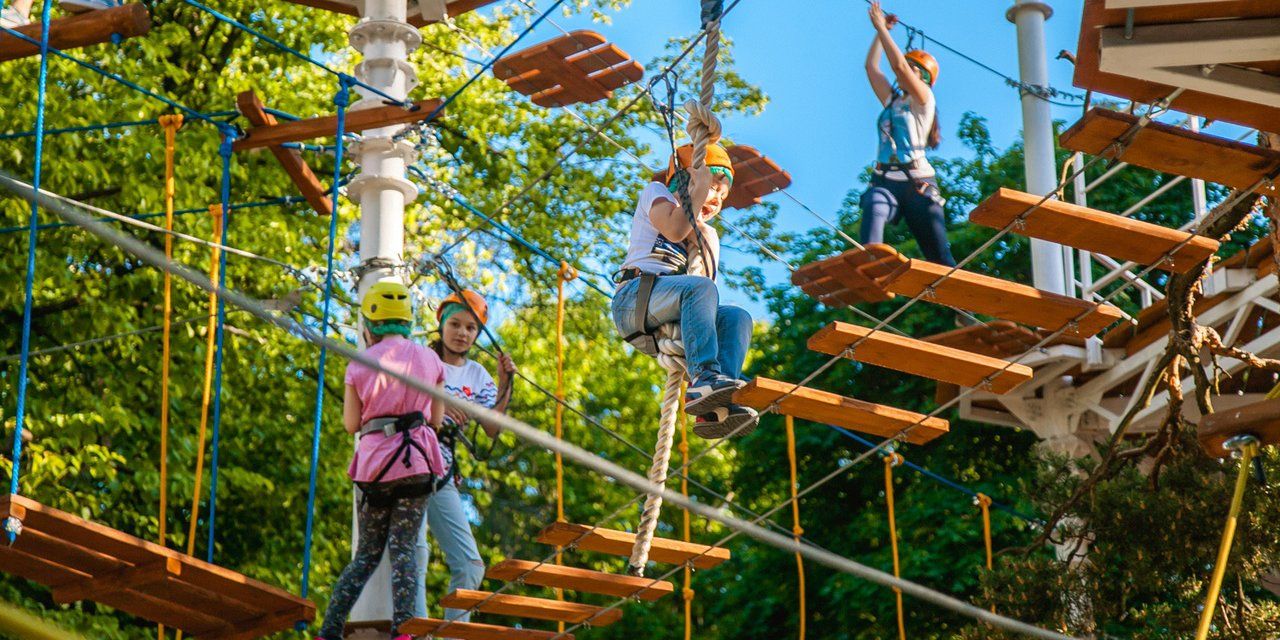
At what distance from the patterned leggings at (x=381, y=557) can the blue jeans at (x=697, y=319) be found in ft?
3.69

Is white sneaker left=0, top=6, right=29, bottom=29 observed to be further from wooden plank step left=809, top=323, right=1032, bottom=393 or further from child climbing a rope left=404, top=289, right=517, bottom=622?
wooden plank step left=809, top=323, right=1032, bottom=393

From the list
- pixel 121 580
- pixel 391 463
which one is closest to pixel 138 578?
pixel 121 580

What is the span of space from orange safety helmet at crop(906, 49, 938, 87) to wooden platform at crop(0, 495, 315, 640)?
5.15 m

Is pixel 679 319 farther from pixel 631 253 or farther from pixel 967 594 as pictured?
pixel 967 594

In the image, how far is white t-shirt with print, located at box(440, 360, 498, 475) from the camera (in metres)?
7.51

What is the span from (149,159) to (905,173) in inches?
231

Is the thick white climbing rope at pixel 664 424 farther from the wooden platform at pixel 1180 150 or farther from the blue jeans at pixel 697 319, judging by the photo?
the wooden platform at pixel 1180 150

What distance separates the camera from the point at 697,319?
6184 millimetres

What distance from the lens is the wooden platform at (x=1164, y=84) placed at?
4648 mm

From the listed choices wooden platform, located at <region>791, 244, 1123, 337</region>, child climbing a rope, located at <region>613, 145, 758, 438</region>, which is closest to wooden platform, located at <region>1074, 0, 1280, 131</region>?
wooden platform, located at <region>791, 244, 1123, 337</region>

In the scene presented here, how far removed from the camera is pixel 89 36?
24.9 ft

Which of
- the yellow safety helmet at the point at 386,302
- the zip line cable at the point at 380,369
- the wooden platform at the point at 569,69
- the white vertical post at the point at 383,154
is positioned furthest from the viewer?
the wooden platform at the point at 569,69

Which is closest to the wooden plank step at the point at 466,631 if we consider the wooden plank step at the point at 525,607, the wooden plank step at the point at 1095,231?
the wooden plank step at the point at 525,607

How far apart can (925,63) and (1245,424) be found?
5.52 meters
